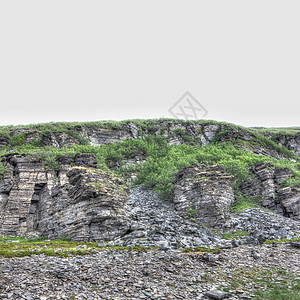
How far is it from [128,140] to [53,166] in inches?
1013

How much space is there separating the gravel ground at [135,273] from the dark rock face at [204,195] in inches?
330

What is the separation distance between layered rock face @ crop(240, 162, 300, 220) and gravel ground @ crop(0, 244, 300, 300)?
529 inches

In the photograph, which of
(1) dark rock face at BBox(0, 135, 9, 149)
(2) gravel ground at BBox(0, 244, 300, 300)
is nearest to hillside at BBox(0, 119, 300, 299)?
(2) gravel ground at BBox(0, 244, 300, 300)

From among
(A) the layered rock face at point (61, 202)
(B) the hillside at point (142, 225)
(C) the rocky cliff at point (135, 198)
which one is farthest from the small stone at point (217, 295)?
(A) the layered rock face at point (61, 202)

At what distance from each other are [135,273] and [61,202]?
15.8 meters

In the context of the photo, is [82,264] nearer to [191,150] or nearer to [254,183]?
[254,183]

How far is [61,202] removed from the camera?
85.5 feet

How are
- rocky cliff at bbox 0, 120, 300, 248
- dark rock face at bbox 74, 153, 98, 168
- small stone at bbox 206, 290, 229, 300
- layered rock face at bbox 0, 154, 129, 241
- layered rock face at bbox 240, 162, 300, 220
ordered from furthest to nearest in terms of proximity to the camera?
dark rock face at bbox 74, 153, 98, 168 → layered rock face at bbox 240, 162, 300, 220 → layered rock face at bbox 0, 154, 129, 241 → rocky cliff at bbox 0, 120, 300, 248 → small stone at bbox 206, 290, 229, 300

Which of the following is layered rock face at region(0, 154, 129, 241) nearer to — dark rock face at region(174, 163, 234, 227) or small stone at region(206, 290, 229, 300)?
dark rock face at region(174, 163, 234, 227)

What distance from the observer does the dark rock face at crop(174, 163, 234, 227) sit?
25.8 metres

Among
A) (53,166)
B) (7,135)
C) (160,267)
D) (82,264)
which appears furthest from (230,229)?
(7,135)

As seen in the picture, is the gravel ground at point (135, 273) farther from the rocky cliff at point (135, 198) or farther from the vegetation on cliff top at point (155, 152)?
the vegetation on cliff top at point (155, 152)

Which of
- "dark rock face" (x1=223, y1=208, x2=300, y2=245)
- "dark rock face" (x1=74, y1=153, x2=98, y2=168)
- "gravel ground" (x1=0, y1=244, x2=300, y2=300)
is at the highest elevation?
"dark rock face" (x1=74, y1=153, x2=98, y2=168)

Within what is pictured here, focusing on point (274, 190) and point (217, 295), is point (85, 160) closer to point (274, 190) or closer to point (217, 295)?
point (274, 190)
